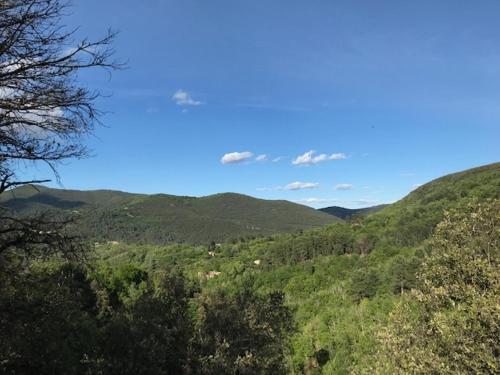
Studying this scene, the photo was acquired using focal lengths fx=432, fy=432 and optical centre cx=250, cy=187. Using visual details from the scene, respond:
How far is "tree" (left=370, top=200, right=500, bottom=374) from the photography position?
13586mm

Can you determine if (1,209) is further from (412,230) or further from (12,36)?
(412,230)

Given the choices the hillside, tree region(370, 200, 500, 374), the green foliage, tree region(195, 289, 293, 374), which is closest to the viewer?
the green foliage

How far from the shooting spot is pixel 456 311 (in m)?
15.6

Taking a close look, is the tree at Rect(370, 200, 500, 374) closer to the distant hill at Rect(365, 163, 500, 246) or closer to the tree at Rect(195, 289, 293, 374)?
the tree at Rect(195, 289, 293, 374)

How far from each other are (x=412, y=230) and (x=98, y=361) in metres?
109

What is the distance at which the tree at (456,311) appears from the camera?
13.6 metres

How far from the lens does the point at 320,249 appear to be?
126000 mm

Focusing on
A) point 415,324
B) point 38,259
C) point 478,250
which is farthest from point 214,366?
point 478,250

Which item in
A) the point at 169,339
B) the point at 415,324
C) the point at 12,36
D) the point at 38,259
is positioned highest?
the point at 12,36

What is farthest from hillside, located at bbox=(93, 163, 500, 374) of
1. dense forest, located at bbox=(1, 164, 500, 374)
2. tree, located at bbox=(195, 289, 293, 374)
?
tree, located at bbox=(195, 289, 293, 374)

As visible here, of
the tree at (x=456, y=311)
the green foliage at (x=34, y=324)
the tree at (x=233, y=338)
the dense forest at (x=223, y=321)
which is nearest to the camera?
the green foliage at (x=34, y=324)

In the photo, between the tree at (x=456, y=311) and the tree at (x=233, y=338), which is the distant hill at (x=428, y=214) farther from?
the tree at (x=233, y=338)

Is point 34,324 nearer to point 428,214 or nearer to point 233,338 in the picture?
point 233,338

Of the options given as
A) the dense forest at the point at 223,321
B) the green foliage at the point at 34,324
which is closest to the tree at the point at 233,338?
the dense forest at the point at 223,321
